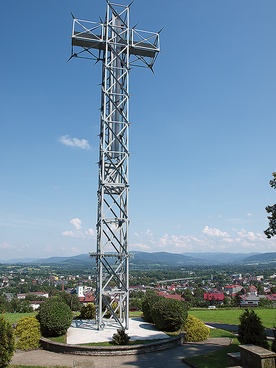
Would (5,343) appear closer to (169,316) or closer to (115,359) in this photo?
(115,359)

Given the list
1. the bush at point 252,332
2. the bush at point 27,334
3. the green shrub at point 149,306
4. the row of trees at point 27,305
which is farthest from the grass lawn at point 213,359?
the row of trees at point 27,305

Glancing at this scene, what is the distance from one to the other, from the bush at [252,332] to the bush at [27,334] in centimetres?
773

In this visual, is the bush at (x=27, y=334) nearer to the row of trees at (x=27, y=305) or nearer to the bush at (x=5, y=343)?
the row of trees at (x=27, y=305)

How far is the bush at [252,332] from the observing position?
32.6 ft

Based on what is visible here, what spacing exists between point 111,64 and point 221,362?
1473cm

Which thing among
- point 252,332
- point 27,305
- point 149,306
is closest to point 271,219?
point 252,332

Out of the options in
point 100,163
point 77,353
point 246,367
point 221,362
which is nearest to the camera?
point 246,367

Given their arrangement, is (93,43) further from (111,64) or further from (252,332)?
(252,332)

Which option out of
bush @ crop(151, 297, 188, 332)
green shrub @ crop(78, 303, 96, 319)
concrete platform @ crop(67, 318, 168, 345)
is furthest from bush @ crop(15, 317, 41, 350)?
bush @ crop(151, 297, 188, 332)

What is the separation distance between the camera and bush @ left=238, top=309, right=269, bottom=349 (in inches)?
391

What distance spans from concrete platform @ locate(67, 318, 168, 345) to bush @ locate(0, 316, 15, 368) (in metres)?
3.26

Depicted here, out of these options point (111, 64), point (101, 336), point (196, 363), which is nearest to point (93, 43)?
point (111, 64)

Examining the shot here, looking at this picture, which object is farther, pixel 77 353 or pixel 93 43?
pixel 93 43

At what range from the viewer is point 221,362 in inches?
388
